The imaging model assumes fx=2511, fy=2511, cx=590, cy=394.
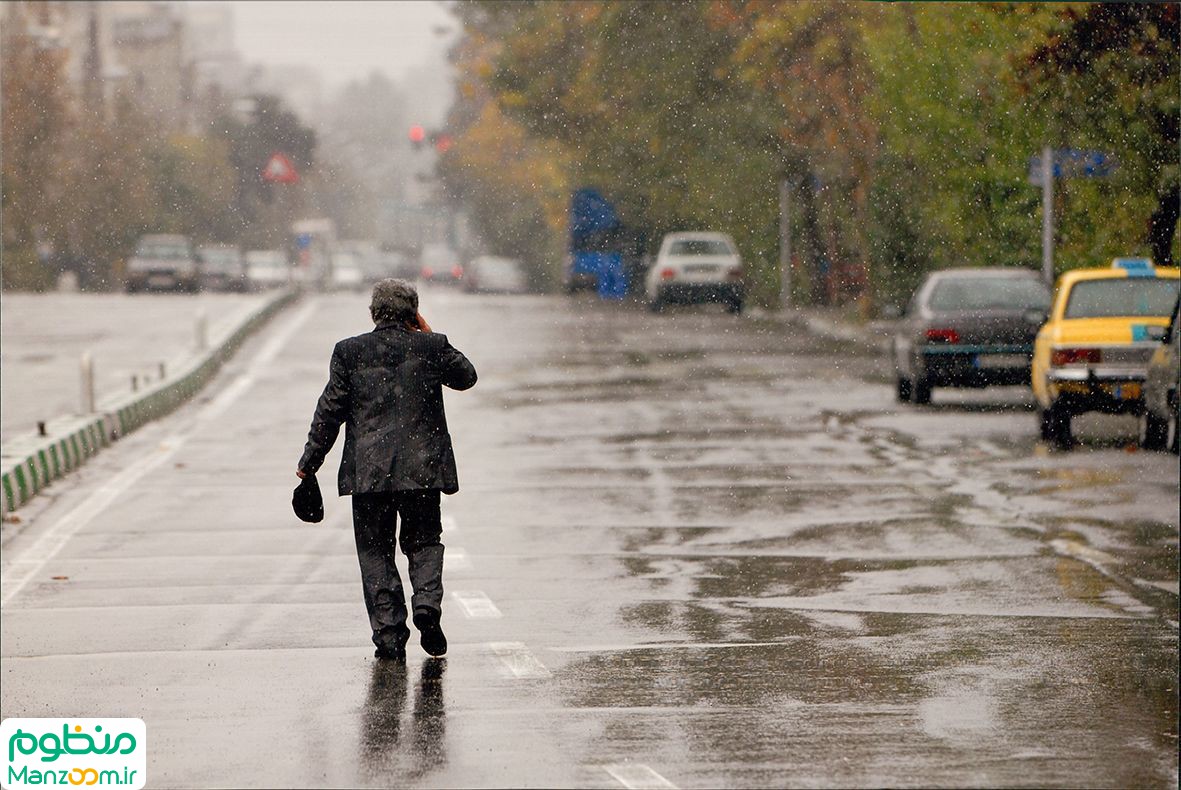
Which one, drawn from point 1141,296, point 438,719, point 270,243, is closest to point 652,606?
point 438,719

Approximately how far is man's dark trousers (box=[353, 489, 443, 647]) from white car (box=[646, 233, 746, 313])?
130 feet

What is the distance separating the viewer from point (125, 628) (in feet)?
37.6

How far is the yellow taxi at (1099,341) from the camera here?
2053cm

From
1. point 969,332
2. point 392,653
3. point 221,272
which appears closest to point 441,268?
point 221,272

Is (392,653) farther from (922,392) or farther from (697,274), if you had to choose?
(697,274)

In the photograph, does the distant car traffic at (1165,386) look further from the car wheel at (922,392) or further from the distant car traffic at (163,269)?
the distant car traffic at (163,269)

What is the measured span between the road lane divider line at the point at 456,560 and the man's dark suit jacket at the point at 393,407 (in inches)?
158

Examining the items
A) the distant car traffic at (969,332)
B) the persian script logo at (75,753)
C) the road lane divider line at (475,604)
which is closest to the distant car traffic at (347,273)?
the distant car traffic at (969,332)

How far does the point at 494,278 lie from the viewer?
67875 mm

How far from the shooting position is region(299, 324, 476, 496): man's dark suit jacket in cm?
938

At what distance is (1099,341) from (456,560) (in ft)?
28.0

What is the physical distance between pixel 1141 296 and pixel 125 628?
12.4m

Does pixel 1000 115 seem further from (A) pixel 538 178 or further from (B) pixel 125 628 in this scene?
(A) pixel 538 178

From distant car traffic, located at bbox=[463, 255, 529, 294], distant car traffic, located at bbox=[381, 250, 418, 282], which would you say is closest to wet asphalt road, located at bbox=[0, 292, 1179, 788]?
distant car traffic, located at bbox=[463, 255, 529, 294]
